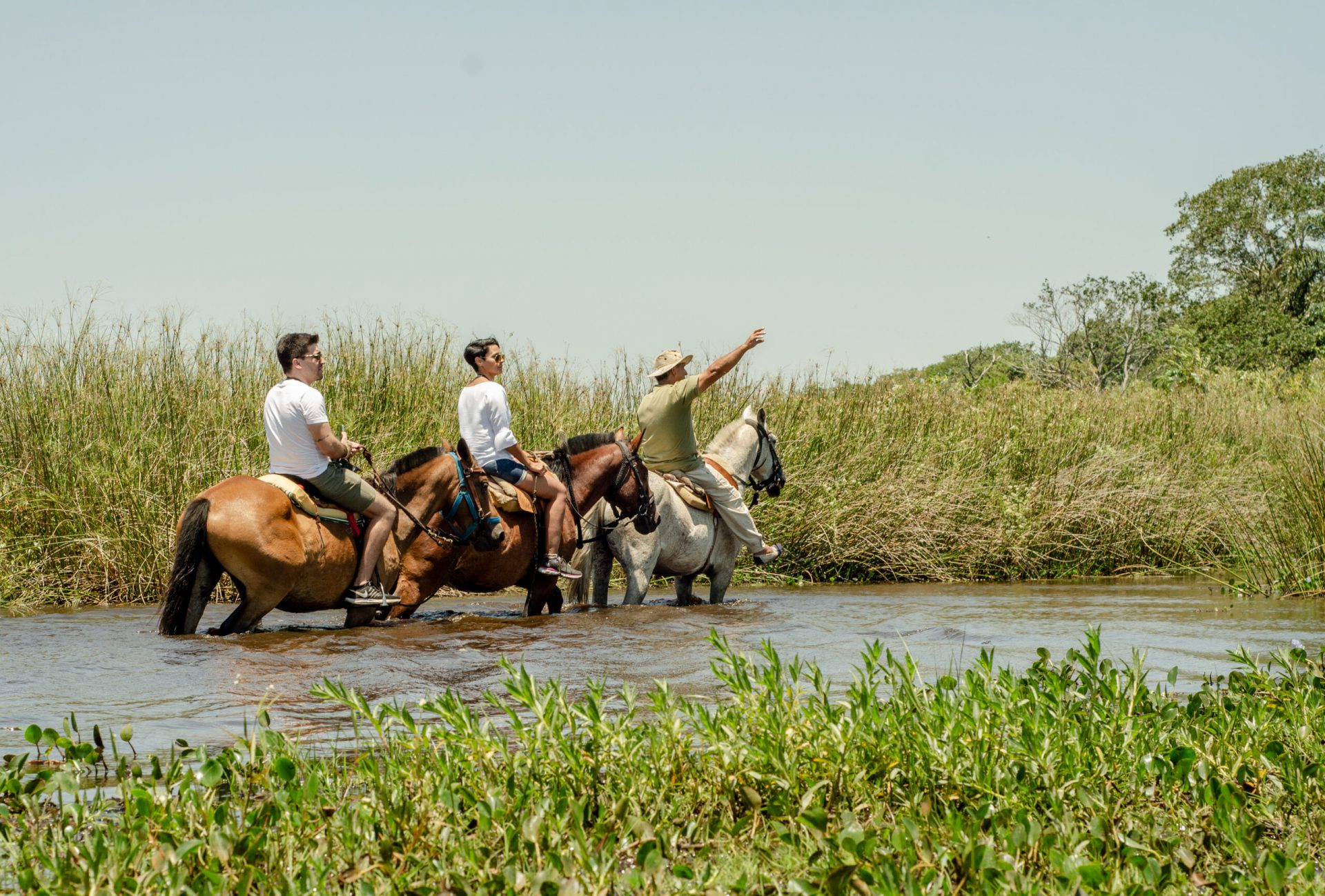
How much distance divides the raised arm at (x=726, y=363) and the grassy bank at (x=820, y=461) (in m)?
3.49

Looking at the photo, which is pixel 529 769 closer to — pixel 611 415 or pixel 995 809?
pixel 995 809

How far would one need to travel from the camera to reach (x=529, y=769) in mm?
3996

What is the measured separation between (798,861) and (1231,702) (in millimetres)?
2424

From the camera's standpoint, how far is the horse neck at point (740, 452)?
39.8 feet

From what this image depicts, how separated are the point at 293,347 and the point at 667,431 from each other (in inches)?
141

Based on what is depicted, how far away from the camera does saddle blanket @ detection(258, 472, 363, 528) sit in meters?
9.15

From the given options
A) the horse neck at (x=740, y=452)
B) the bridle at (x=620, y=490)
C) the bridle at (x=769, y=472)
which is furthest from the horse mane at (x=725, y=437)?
the bridle at (x=620, y=490)

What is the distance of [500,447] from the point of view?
33.9ft

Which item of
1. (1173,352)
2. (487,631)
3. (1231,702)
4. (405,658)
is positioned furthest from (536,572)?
(1173,352)

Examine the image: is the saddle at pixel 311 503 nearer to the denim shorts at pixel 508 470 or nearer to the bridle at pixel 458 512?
the bridle at pixel 458 512

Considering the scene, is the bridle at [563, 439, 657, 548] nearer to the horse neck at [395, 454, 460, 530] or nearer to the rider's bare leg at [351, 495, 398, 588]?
the horse neck at [395, 454, 460, 530]

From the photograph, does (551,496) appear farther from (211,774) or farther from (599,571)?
(211,774)

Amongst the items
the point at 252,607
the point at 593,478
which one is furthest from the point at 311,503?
the point at 593,478

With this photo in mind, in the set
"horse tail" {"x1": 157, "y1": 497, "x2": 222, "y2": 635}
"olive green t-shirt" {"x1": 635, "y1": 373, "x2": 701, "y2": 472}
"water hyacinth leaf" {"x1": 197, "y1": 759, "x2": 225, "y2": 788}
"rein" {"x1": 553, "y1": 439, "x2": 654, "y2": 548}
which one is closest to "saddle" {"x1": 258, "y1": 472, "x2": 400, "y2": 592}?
"horse tail" {"x1": 157, "y1": 497, "x2": 222, "y2": 635}
